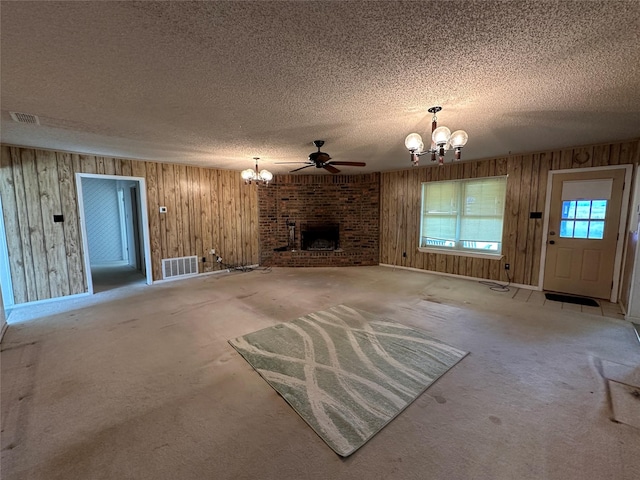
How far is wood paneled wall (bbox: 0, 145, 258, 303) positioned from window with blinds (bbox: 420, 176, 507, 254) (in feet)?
15.2

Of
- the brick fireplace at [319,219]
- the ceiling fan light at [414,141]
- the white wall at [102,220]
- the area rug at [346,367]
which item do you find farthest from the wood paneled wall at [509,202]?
the white wall at [102,220]

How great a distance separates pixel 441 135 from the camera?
8.09 feet

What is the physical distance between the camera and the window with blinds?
511 centimetres

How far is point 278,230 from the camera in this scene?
22.6 feet

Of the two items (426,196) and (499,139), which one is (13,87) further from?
(426,196)

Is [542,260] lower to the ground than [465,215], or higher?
lower

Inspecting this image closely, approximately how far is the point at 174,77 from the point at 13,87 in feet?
4.32

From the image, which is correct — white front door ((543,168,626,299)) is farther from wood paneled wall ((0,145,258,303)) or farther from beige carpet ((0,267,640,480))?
wood paneled wall ((0,145,258,303))

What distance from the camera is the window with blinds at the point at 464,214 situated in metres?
5.11

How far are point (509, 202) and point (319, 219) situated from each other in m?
4.05

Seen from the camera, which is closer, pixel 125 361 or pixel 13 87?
pixel 13 87

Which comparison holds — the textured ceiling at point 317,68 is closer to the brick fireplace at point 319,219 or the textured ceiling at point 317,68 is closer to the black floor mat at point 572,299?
the black floor mat at point 572,299

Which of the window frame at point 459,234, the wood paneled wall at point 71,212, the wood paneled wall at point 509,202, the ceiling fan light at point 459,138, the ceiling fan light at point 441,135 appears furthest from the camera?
the window frame at point 459,234

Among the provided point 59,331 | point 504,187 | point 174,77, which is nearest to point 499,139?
point 504,187
